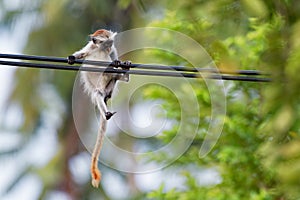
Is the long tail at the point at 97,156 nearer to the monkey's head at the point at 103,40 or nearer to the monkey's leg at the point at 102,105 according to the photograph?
the monkey's leg at the point at 102,105

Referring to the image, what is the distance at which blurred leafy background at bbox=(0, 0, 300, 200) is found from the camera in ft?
10.1

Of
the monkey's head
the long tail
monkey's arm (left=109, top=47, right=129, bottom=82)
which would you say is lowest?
the long tail

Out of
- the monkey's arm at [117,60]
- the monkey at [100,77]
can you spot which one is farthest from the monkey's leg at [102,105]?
the monkey's arm at [117,60]

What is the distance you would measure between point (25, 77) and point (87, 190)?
6.05ft

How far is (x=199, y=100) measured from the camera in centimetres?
627

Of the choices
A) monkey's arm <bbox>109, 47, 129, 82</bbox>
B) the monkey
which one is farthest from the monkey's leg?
monkey's arm <bbox>109, 47, 129, 82</bbox>

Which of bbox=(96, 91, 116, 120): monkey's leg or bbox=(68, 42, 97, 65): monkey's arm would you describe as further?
bbox=(68, 42, 97, 65): monkey's arm

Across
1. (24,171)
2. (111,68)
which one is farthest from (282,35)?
(24,171)

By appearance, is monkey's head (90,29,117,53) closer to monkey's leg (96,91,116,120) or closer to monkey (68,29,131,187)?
monkey (68,29,131,187)

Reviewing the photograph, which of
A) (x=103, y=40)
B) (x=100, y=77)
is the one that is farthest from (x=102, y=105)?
(x=103, y=40)

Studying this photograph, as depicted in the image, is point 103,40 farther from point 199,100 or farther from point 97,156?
point 199,100

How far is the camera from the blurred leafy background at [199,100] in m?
3.08

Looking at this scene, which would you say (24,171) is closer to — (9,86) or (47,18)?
(9,86)

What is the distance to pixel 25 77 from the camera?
11875 mm
